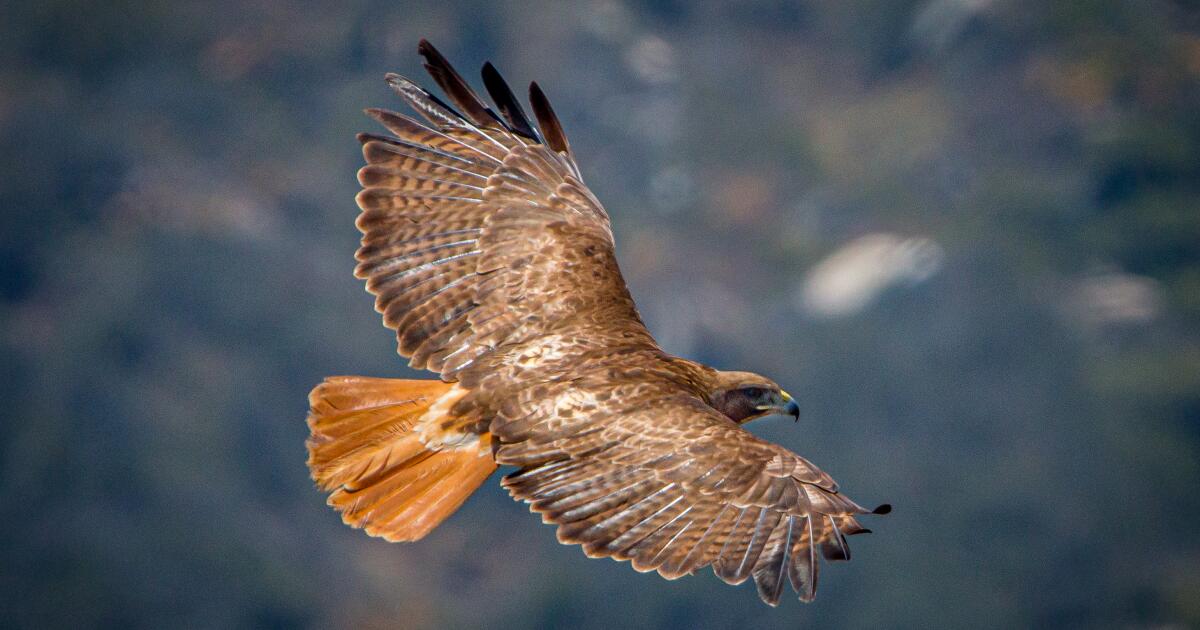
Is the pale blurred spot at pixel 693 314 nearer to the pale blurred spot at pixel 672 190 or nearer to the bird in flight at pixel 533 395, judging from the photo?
the pale blurred spot at pixel 672 190

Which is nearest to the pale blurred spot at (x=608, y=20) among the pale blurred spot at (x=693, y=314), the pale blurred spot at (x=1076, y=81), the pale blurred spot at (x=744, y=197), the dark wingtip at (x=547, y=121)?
the pale blurred spot at (x=744, y=197)

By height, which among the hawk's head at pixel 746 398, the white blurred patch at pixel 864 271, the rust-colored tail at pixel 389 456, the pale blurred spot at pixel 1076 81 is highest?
the pale blurred spot at pixel 1076 81

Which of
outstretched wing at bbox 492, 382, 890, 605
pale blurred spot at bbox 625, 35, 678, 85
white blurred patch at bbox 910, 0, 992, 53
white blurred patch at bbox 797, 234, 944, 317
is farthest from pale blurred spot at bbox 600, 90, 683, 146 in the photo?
outstretched wing at bbox 492, 382, 890, 605

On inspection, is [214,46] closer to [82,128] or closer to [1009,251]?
[82,128]

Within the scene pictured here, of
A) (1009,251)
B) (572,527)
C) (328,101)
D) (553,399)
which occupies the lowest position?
(572,527)

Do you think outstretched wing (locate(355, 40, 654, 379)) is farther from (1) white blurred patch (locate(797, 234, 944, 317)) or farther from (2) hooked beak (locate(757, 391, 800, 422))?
(1) white blurred patch (locate(797, 234, 944, 317))

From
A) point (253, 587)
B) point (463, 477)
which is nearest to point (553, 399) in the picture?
point (463, 477)
